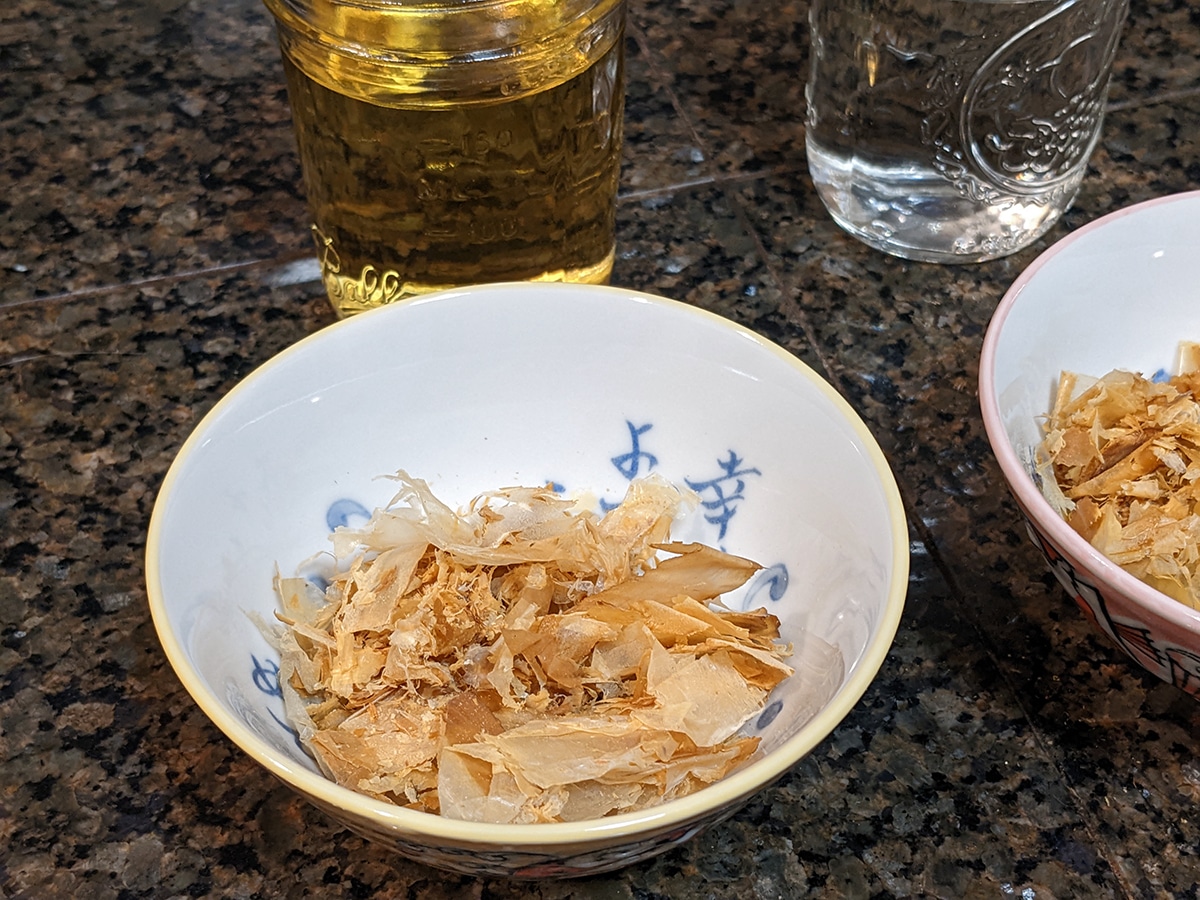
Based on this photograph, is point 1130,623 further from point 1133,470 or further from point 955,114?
point 955,114

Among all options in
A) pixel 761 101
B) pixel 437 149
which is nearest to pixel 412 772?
pixel 437 149

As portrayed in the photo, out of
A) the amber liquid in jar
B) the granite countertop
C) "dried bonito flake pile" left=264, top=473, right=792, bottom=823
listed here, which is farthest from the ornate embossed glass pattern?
"dried bonito flake pile" left=264, top=473, right=792, bottom=823

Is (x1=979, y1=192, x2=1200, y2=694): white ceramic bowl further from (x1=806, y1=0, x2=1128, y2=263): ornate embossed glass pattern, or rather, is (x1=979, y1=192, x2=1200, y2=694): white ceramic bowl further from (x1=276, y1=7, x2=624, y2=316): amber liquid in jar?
(x1=276, y1=7, x2=624, y2=316): amber liquid in jar

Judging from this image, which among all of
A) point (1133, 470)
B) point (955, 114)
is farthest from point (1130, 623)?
point (955, 114)

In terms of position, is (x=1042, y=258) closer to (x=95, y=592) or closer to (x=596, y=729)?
(x=596, y=729)

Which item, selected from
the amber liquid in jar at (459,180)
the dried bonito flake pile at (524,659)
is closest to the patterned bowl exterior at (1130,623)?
the dried bonito flake pile at (524,659)

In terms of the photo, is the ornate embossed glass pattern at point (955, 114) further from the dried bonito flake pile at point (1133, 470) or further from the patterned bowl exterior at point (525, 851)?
the patterned bowl exterior at point (525, 851)
